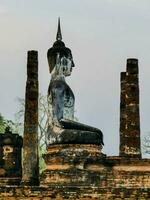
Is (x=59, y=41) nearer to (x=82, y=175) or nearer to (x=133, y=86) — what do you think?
(x=133, y=86)

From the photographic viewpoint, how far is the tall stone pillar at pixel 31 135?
14.4 m

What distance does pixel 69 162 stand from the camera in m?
14.5

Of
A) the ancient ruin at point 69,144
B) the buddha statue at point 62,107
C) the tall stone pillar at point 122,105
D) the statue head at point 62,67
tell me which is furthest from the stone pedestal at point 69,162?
the statue head at point 62,67

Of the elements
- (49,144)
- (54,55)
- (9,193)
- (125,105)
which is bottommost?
(9,193)

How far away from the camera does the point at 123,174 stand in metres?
14.5

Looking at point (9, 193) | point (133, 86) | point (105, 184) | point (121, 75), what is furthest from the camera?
point (121, 75)

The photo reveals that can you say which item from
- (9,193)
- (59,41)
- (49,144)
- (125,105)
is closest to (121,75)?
(125,105)

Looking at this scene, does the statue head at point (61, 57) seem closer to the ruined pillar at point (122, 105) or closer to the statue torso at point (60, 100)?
the statue torso at point (60, 100)

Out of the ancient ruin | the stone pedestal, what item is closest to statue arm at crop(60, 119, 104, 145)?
the ancient ruin

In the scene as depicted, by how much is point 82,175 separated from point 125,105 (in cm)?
252

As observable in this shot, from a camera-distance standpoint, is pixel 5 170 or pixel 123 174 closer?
pixel 123 174

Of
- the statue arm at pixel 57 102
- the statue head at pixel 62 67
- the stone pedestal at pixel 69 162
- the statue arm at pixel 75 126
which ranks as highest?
the statue head at pixel 62 67

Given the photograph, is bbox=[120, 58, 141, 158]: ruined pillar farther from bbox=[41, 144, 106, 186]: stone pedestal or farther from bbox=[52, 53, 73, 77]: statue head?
bbox=[52, 53, 73, 77]: statue head

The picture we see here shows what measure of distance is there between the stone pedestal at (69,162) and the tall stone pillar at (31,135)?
279 mm
